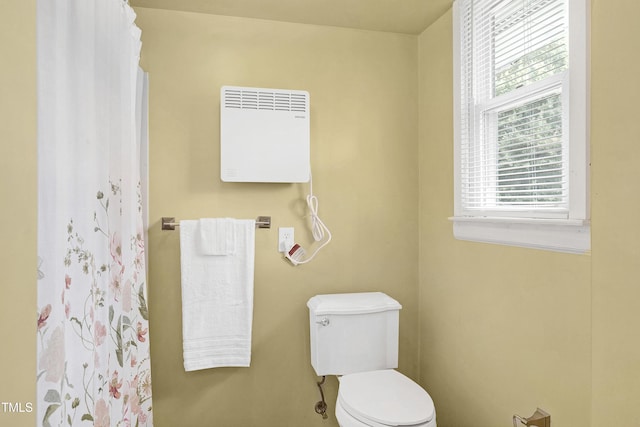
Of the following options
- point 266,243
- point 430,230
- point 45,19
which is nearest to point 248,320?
point 266,243

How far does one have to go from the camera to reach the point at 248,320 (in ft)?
6.53

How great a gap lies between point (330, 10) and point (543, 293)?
169cm

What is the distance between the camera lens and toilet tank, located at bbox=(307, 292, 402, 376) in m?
1.96

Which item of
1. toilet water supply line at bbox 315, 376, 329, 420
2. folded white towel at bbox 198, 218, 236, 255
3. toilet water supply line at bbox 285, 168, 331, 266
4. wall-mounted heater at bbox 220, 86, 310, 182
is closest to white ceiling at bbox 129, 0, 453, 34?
wall-mounted heater at bbox 220, 86, 310, 182

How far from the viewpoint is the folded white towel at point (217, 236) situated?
76.9 inches

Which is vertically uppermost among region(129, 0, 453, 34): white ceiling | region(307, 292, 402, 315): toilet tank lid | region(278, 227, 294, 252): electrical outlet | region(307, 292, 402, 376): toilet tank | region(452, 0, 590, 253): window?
region(129, 0, 453, 34): white ceiling

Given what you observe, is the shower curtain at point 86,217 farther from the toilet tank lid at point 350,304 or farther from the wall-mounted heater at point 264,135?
the toilet tank lid at point 350,304

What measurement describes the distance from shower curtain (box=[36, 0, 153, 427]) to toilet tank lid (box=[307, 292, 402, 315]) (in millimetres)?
890

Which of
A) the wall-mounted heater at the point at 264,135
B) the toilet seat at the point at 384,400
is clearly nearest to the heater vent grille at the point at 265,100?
the wall-mounted heater at the point at 264,135

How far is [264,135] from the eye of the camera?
2027 mm

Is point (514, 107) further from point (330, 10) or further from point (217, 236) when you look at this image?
point (217, 236)

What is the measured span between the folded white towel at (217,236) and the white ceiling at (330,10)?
3.62 ft

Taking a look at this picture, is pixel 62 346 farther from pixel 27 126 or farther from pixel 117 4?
pixel 117 4

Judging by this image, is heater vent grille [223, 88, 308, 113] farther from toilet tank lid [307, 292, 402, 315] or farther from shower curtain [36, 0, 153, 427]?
toilet tank lid [307, 292, 402, 315]
